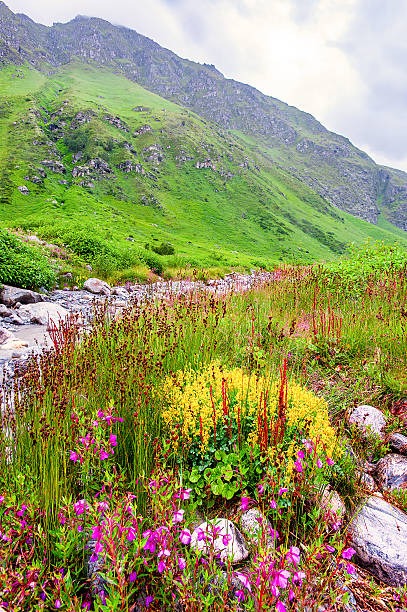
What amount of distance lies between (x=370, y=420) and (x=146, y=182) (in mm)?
97208

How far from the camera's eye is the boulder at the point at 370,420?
407 centimetres

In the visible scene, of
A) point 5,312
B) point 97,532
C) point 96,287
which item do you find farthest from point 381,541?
point 96,287

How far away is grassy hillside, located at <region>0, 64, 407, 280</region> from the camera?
194 ft

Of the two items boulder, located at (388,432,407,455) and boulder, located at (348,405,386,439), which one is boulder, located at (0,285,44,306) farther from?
boulder, located at (388,432,407,455)

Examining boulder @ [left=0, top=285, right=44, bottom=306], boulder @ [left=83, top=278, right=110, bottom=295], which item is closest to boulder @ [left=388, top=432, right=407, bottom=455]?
boulder @ [left=0, top=285, right=44, bottom=306]

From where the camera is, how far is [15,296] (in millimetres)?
12586

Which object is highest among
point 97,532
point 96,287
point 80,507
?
point 97,532

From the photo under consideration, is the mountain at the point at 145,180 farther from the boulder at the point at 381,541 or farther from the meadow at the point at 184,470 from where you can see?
the boulder at the point at 381,541

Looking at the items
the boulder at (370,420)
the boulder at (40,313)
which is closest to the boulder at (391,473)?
the boulder at (370,420)

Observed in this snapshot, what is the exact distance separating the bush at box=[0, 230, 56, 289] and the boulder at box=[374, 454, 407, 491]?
13.7m

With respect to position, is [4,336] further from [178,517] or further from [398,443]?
[398,443]

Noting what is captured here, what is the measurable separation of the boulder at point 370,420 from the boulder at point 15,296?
1176 cm

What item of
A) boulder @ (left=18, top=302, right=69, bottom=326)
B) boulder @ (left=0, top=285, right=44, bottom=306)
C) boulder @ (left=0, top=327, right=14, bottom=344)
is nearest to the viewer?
boulder @ (left=0, top=327, right=14, bottom=344)

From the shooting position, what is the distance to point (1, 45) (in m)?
146
